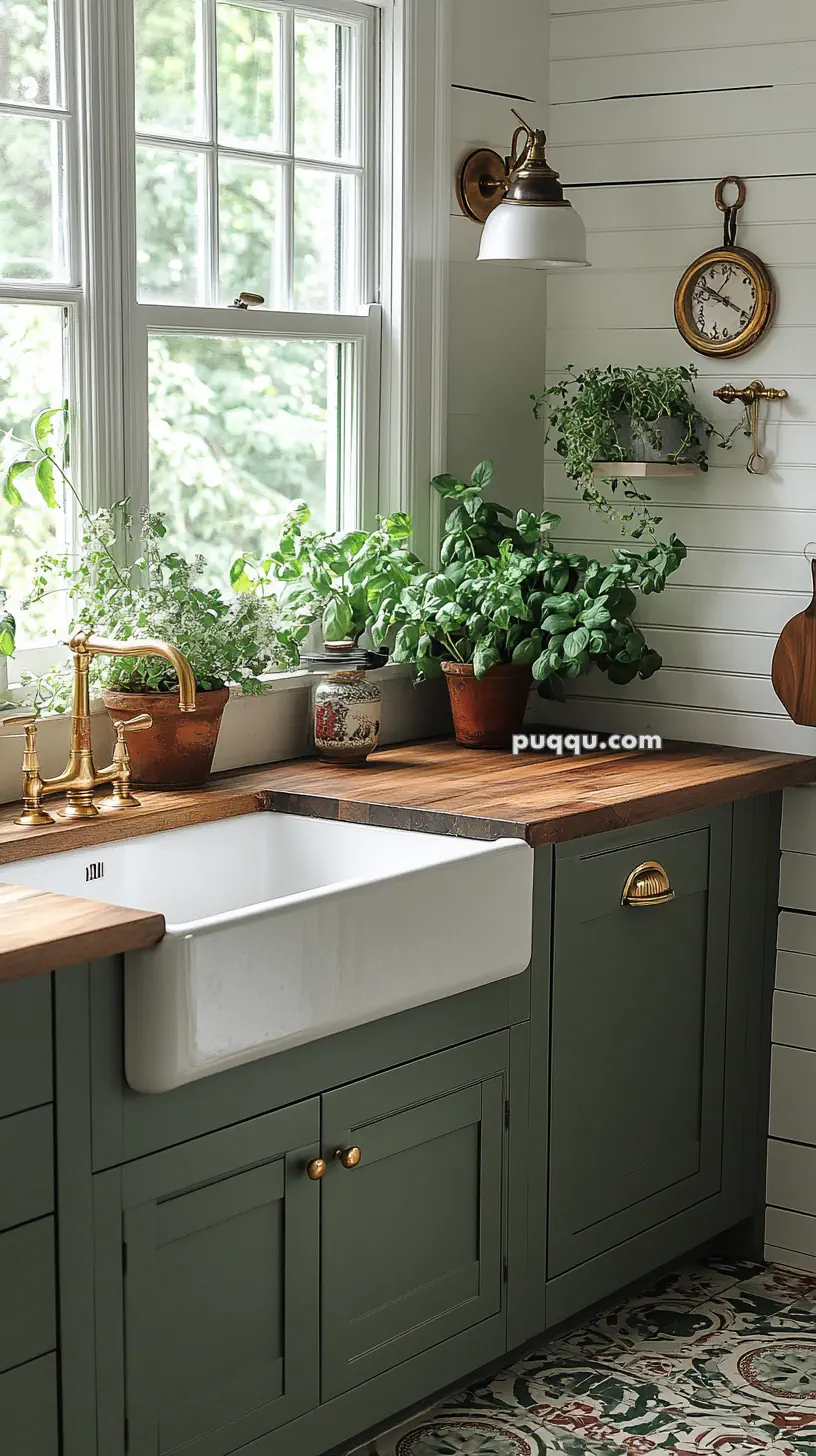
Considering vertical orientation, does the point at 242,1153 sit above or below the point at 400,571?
below

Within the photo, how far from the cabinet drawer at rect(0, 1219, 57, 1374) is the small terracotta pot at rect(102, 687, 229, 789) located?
0.97 metres

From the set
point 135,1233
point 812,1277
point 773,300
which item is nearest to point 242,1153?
point 135,1233

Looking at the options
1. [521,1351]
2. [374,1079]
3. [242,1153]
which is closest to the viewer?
[242,1153]

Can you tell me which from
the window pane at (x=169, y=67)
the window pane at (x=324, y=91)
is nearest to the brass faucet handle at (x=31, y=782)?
the window pane at (x=169, y=67)

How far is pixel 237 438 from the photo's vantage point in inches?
121

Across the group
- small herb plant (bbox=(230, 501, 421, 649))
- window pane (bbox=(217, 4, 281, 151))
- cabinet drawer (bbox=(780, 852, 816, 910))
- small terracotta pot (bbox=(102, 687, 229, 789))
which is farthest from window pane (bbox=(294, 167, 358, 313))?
cabinet drawer (bbox=(780, 852, 816, 910))

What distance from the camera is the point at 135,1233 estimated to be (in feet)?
6.79

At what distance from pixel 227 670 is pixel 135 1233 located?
3.44ft

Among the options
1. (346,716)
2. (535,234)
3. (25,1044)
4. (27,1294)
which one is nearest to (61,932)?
(25,1044)

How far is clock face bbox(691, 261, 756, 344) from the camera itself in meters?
3.31

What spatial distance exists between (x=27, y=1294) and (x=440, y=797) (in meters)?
1.11

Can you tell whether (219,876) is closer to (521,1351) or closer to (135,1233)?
(135,1233)

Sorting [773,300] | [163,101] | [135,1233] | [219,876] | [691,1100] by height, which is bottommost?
[691,1100]

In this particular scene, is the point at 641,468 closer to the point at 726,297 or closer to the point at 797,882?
the point at 726,297
